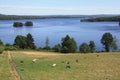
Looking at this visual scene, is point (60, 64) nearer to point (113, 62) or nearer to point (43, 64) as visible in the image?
point (43, 64)

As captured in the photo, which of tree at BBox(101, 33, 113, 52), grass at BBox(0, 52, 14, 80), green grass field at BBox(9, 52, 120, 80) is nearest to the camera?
green grass field at BBox(9, 52, 120, 80)

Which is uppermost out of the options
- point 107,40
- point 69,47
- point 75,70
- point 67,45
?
point 107,40

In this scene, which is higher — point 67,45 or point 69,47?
point 67,45

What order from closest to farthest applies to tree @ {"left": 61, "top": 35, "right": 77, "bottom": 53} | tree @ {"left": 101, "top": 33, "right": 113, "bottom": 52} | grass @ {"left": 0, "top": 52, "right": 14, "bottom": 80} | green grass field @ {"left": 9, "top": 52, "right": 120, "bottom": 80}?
green grass field @ {"left": 9, "top": 52, "right": 120, "bottom": 80} → grass @ {"left": 0, "top": 52, "right": 14, "bottom": 80} → tree @ {"left": 61, "top": 35, "right": 77, "bottom": 53} → tree @ {"left": 101, "top": 33, "right": 113, "bottom": 52}

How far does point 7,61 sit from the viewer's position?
24.2 meters

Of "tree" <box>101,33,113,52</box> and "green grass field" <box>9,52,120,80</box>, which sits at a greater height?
"tree" <box>101,33,113,52</box>

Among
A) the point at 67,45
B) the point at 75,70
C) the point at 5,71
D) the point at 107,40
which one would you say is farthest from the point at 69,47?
the point at 5,71

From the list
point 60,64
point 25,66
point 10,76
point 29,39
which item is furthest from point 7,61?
point 29,39

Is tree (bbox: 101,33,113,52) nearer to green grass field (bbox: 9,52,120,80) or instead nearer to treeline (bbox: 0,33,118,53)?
treeline (bbox: 0,33,118,53)

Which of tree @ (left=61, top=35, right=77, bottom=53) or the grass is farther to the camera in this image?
tree @ (left=61, top=35, right=77, bottom=53)

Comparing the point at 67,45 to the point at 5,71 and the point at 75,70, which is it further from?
the point at 5,71

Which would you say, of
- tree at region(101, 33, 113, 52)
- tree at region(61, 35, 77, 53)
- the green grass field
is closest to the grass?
the green grass field

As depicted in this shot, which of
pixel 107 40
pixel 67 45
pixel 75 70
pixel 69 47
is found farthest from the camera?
pixel 107 40

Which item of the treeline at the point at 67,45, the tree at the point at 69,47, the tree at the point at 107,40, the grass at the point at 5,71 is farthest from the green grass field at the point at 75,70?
the tree at the point at 107,40
